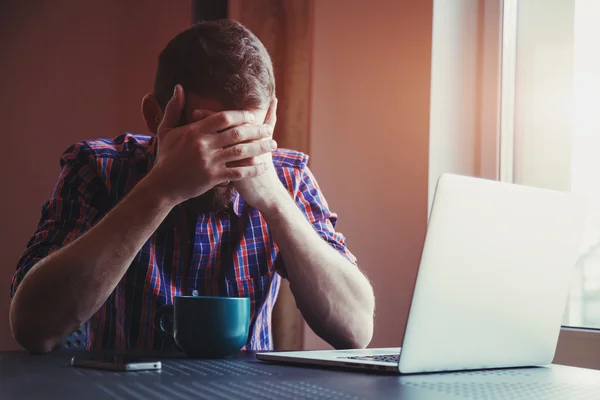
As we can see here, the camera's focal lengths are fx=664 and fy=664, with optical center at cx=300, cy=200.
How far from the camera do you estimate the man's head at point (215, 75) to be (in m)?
1.19

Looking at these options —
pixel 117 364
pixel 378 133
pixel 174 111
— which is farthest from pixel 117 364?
pixel 378 133

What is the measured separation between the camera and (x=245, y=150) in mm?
1139

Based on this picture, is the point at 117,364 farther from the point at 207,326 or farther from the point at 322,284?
the point at 322,284

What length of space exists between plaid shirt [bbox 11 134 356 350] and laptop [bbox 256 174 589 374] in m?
0.46

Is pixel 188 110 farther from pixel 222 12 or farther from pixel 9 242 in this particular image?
pixel 9 242

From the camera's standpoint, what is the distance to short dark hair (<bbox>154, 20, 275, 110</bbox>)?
1192mm

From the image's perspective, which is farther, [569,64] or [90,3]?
[90,3]

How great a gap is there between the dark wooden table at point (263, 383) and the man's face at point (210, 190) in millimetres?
502

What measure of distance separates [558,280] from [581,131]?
0.83 meters

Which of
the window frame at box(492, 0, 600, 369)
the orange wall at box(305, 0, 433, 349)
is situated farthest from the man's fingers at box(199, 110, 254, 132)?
the window frame at box(492, 0, 600, 369)

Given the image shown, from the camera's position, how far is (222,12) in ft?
7.64

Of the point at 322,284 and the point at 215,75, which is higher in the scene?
the point at 215,75

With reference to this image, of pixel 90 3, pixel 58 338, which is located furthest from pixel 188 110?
pixel 90 3

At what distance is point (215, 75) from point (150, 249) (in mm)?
353
